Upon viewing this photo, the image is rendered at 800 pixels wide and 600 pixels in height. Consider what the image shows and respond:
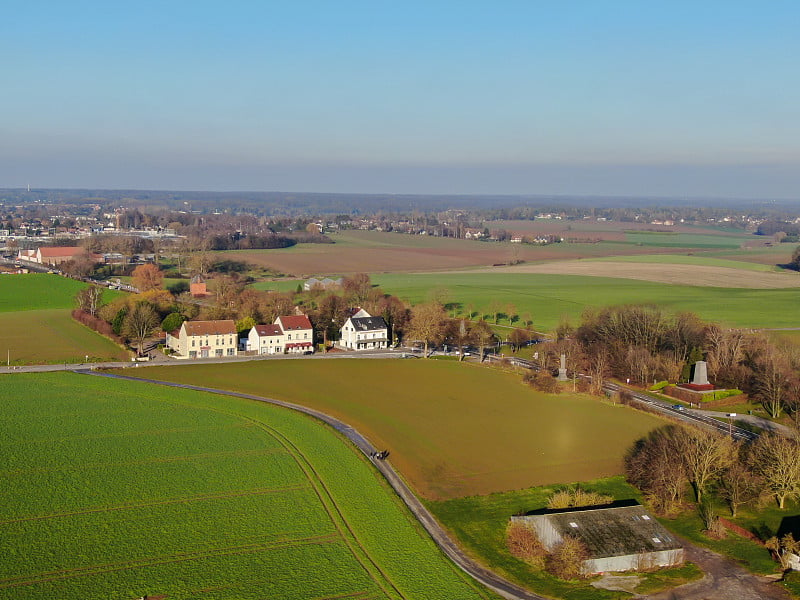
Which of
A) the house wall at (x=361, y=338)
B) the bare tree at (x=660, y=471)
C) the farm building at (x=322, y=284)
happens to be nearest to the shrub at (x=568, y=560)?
the bare tree at (x=660, y=471)

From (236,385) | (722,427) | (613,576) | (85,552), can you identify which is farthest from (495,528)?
(236,385)

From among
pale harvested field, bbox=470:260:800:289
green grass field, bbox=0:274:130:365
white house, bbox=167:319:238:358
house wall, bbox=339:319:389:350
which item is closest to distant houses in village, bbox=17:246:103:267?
green grass field, bbox=0:274:130:365

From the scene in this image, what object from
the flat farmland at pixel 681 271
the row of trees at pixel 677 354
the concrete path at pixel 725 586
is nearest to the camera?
the concrete path at pixel 725 586

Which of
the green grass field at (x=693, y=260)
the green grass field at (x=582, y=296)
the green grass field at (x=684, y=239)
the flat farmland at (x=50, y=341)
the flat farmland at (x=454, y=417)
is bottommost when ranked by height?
the flat farmland at (x=454, y=417)

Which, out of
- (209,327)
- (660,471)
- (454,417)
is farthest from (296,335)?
(660,471)

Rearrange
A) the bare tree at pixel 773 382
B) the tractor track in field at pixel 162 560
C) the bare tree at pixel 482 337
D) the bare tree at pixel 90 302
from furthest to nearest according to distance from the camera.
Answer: the bare tree at pixel 90 302
the bare tree at pixel 482 337
the bare tree at pixel 773 382
the tractor track in field at pixel 162 560

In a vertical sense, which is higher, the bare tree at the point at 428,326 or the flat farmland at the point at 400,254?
the flat farmland at the point at 400,254

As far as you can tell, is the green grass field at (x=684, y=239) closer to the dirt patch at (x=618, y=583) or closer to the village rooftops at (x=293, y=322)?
the village rooftops at (x=293, y=322)

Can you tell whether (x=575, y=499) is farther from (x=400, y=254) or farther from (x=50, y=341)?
(x=400, y=254)
